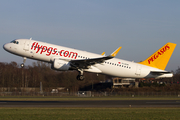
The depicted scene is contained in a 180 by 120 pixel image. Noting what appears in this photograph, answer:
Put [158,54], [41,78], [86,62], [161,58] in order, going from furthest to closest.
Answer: [41,78], [158,54], [161,58], [86,62]

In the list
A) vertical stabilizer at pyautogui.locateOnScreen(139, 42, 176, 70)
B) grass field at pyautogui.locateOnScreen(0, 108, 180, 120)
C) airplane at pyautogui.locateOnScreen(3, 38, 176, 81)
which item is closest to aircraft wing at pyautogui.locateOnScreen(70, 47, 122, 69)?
airplane at pyautogui.locateOnScreen(3, 38, 176, 81)

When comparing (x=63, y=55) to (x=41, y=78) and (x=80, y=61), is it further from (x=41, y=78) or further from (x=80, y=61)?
(x=41, y=78)

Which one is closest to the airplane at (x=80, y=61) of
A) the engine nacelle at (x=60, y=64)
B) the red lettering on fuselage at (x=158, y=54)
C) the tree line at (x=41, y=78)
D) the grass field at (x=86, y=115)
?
the engine nacelle at (x=60, y=64)

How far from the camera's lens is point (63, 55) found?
127 ft

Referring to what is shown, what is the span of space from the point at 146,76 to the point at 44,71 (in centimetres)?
5202

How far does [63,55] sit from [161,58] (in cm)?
1742

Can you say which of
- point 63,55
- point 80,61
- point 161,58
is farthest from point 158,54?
point 63,55

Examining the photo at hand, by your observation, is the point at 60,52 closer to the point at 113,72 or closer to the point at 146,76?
the point at 113,72

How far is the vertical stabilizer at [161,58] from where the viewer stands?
44438mm

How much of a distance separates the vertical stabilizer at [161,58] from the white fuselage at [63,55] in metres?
2.63

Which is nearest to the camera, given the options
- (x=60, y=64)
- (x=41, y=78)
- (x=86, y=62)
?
(x=60, y=64)

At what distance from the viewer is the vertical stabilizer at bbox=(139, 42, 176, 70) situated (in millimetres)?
44438

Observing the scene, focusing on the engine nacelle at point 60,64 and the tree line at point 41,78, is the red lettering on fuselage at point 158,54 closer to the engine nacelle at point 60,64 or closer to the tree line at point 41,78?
the engine nacelle at point 60,64

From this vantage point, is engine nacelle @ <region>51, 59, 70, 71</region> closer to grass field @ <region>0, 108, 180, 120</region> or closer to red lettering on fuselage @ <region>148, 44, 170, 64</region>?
grass field @ <region>0, 108, 180, 120</region>
